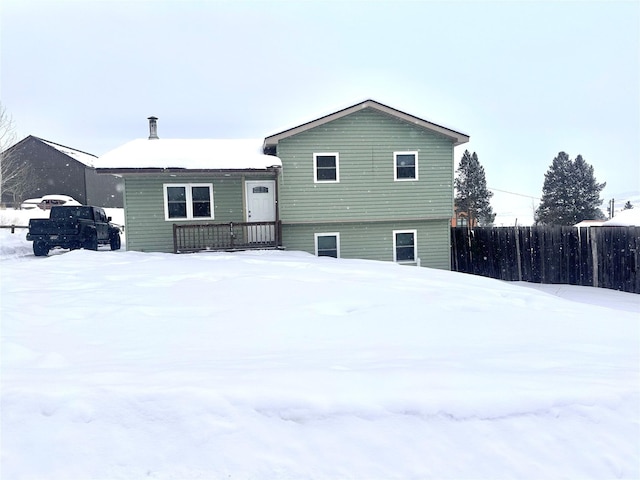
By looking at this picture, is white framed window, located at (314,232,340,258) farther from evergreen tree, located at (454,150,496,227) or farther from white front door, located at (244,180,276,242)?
evergreen tree, located at (454,150,496,227)

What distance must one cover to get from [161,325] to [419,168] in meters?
12.6

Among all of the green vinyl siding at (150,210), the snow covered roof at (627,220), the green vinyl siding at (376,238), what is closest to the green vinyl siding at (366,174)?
the green vinyl siding at (376,238)

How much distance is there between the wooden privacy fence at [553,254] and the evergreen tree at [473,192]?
2870 centimetres

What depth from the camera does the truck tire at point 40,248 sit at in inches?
569

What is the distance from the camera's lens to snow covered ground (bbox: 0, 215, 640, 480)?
241 cm

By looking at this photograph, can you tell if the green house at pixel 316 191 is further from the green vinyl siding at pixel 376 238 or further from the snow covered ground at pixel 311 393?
the snow covered ground at pixel 311 393

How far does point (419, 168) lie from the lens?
49.6ft

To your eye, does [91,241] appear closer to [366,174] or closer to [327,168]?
[327,168]

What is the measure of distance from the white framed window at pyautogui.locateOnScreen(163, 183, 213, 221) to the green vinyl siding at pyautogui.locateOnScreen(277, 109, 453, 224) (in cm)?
290

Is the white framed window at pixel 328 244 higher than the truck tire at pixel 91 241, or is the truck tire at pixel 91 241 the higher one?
the truck tire at pixel 91 241

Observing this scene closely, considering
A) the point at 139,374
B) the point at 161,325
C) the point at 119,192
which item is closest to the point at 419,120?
the point at 161,325

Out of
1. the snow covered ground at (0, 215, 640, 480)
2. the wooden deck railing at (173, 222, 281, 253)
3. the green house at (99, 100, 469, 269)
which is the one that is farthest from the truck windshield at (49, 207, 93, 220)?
the snow covered ground at (0, 215, 640, 480)

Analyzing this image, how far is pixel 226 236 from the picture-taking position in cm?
1447

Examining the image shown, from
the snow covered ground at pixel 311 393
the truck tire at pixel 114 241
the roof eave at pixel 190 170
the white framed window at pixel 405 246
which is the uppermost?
Result: the roof eave at pixel 190 170
